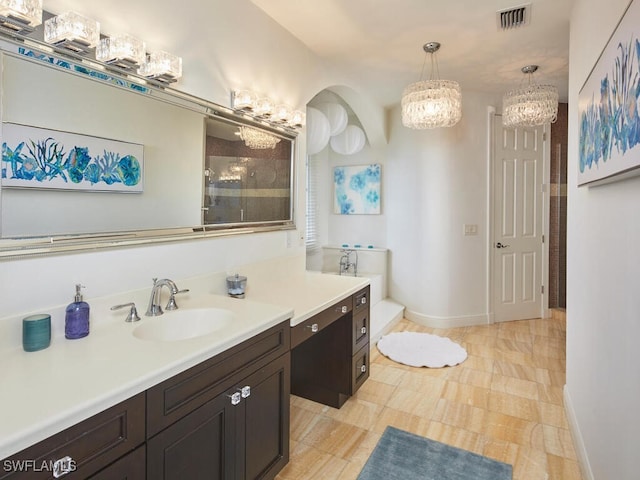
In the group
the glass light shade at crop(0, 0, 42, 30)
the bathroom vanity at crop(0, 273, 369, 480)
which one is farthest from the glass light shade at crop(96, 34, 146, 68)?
the bathroom vanity at crop(0, 273, 369, 480)

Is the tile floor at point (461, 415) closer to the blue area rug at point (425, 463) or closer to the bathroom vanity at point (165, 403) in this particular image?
the blue area rug at point (425, 463)

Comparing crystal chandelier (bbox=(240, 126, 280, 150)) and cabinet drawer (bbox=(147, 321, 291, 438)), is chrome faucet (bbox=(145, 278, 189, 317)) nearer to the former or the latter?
cabinet drawer (bbox=(147, 321, 291, 438))

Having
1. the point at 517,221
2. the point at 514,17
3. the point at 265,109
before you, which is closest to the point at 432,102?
the point at 514,17

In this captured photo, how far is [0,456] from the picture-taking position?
0.71m

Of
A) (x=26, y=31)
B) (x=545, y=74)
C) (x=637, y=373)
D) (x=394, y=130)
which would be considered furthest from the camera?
(x=394, y=130)

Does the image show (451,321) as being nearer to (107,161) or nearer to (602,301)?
(602,301)

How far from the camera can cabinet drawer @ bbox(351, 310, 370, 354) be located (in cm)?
235

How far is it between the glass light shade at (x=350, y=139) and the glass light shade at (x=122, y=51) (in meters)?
2.71

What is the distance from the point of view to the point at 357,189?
458 centimetres

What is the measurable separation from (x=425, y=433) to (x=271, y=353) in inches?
47.9

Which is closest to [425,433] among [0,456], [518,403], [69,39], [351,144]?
[518,403]

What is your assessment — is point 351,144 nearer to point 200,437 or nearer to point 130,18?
point 130,18

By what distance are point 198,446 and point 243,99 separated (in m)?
1.77

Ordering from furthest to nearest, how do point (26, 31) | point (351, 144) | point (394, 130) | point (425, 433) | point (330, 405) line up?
point (394, 130) < point (351, 144) < point (330, 405) < point (425, 433) < point (26, 31)
